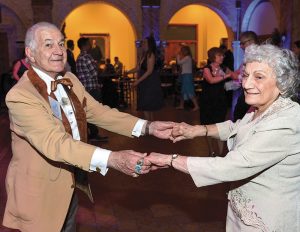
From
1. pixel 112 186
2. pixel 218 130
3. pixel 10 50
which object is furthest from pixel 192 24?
pixel 218 130

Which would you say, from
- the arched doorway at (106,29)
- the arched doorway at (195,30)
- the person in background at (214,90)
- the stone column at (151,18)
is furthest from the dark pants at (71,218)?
the arched doorway at (195,30)

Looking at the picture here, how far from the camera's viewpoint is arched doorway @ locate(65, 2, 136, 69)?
720 inches

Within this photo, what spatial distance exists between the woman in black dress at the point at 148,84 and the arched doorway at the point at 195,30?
12.6 m

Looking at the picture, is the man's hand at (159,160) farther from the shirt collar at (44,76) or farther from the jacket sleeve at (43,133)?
the shirt collar at (44,76)

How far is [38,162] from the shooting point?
2170 millimetres

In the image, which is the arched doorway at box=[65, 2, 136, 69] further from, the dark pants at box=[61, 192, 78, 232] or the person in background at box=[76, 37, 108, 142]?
the dark pants at box=[61, 192, 78, 232]

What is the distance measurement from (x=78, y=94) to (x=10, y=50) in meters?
13.5

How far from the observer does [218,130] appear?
250cm

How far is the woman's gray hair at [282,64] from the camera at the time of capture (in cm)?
192

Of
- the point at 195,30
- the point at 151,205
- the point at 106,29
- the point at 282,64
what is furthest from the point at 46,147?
the point at 195,30

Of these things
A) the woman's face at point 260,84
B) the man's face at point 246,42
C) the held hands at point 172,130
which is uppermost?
the man's face at point 246,42

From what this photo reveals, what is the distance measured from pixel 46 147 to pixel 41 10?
13307 mm

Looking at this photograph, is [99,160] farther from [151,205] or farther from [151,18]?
[151,18]

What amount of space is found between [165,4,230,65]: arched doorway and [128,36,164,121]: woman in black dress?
12553 mm
